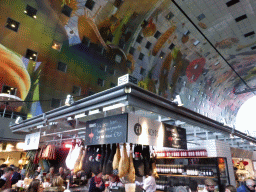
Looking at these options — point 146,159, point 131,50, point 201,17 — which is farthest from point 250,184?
point 201,17

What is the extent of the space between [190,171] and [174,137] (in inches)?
163

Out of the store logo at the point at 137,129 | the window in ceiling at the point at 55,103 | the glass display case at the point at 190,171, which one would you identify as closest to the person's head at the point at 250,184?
the glass display case at the point at 190,171

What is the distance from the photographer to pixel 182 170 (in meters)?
7.85

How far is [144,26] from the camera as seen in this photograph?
56.3 ft

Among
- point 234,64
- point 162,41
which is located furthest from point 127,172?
point 234,64

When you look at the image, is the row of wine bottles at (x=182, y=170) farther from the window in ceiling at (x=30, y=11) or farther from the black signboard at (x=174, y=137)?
the window in ceiling at (x=30, y=11)

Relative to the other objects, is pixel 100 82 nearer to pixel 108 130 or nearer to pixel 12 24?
pixel 12 24

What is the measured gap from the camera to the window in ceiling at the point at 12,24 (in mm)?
10578

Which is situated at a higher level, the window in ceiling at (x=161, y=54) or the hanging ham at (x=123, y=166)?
the window in ceiling at (x=161, y=54)

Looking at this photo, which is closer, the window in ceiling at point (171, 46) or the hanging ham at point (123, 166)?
the hanging ham at point (123, 166)

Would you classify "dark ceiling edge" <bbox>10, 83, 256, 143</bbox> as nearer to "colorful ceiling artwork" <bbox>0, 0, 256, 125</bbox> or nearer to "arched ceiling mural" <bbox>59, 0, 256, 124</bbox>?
"colorful ceiling artwork" <bbox>0, 0, 256, 125</bbox>

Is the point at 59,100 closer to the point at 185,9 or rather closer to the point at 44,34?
the point at 44,34

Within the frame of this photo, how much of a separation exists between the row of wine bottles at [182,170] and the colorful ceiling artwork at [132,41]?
29.6 ft

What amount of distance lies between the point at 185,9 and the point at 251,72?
17983 mm
